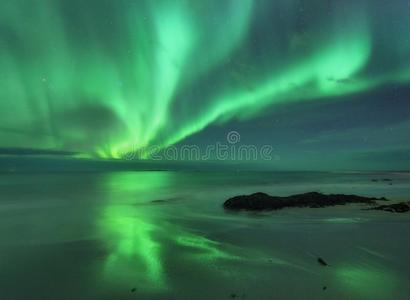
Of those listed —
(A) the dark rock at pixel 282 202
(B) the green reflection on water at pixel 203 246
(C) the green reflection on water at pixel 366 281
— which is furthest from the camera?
(A) the dark rock at pixel 282 202

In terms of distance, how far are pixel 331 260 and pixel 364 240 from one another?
10.2 ft

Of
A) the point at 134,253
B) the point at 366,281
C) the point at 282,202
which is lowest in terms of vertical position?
the point at 134,253

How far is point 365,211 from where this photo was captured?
697 inches

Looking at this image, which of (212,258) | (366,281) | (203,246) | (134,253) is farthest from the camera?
(203,246)

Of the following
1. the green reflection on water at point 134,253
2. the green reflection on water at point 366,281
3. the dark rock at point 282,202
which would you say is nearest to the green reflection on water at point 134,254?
the green reflection on water at point 134,253

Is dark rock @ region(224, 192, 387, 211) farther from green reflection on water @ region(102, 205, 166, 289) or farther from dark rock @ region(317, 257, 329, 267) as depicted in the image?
dark rock @ region(317, 257, 329, 267)

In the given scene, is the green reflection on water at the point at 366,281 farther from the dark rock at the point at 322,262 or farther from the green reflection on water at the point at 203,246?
the green reflection on water at the point at 203,246

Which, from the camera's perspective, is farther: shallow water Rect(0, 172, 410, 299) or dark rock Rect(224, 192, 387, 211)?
dark rock Rect(224, 192, 387, 211)

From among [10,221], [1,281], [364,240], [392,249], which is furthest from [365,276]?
[10,221]

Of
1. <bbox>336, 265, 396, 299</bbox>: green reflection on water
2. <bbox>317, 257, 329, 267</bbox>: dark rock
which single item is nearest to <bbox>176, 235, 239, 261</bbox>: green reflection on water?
<bbox>317, 257, 329, 267</bbox>: dark rock

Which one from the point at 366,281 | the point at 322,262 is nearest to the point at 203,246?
the point at 322,262

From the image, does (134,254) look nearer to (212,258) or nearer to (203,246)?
(203,246)

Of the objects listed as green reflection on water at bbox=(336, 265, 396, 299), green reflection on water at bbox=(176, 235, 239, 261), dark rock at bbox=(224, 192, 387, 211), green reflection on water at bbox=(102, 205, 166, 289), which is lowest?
green reflection on water at bbox=(102, 205, 166, 289)

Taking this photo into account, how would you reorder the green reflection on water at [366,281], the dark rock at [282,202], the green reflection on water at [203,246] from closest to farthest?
1. the green reflection on water at [366,281]
2. the green reflection on water at [203,246]
3. the dark rock at [282,202]
